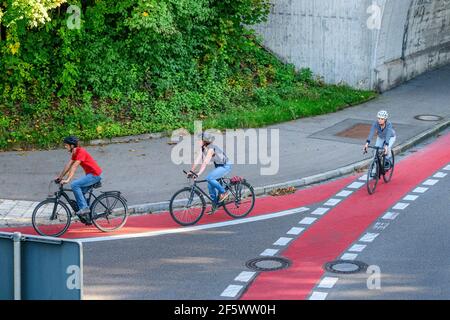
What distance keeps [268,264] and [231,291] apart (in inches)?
50.7

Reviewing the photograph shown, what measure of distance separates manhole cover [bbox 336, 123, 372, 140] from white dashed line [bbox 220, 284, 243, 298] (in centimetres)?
992

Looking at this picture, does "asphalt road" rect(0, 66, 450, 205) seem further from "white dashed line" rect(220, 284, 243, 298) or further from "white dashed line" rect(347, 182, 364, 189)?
"white dashed line" rect(220, 284, 243, 298)

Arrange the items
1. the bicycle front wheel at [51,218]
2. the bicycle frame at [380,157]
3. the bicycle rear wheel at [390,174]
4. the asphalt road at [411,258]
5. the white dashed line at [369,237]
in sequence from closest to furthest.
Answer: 1. the asphalt road at [411,258]
2. the white dashed line at [369,237]
3. the bicycle front wheel at [51,218]
4. the bicycle frame at [380,157]
5. the bicycle rear wheel at [390,174]

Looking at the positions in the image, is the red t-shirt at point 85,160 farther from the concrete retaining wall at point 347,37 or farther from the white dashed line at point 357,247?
the concrete retaining wall at point 347,37

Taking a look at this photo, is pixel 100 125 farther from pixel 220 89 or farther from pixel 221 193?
pixel 221 193

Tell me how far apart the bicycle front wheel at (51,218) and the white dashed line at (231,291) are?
374 cm

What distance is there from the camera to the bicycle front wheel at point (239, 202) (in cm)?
1616

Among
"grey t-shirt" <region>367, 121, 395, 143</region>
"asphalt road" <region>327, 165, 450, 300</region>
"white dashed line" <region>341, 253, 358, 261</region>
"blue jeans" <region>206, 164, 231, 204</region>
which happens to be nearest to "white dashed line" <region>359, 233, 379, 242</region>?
"asphalt road" <region>327, 165, 450, 300</region>

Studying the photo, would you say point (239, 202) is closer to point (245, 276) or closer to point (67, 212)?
point (67, 212)

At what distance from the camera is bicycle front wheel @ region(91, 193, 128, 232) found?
1537 centimetres

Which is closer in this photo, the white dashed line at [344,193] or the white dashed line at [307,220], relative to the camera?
the white dashed line at [307,220]

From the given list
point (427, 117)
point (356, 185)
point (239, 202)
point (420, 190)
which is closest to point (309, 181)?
point (356, 185)

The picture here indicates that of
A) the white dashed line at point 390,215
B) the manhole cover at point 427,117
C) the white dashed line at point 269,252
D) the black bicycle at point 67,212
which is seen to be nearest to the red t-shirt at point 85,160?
the black bicycle at point 67,212

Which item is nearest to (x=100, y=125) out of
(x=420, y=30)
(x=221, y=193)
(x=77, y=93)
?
(x=77, y=93)
